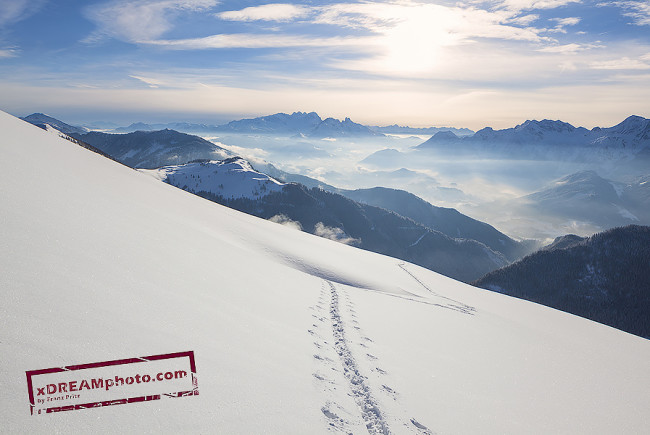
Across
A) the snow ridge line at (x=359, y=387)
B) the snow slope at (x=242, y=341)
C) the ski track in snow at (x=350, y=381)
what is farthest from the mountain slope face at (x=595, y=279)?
the snow ridge line at (x=359, y=387)

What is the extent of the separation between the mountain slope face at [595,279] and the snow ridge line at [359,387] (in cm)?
18836

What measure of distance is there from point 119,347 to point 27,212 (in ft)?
23.6

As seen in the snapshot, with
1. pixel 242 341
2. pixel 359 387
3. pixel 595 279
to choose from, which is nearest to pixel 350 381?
pixel 359 387

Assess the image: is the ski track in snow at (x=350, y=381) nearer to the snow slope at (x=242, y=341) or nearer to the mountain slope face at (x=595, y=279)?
the snow slope at (x=242, y=341)

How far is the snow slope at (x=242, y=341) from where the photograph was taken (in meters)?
6.12

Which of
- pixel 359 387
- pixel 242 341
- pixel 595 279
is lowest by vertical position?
pixel 595 279

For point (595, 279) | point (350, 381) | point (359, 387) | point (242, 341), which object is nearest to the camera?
point (242, 341)

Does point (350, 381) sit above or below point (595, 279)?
above

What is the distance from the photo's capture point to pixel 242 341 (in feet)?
30.4

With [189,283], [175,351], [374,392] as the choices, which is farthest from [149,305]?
[374,392]

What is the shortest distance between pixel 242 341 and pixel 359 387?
3719mm

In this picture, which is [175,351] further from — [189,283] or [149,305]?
[189,283]

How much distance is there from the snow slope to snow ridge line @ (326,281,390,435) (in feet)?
0.20

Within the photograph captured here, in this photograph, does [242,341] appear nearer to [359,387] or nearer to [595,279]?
[359,387]
